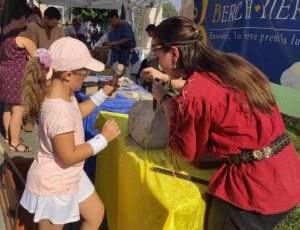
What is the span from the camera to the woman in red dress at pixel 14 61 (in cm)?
320

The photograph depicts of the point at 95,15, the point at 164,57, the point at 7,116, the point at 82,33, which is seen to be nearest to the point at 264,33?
the point at 164,57

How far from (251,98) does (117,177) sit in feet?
3.84

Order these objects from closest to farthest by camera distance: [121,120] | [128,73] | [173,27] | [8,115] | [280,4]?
[173,27]
[121,120]
[280,4]
[8,115]
[128,73]

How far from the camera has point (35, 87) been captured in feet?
4.60

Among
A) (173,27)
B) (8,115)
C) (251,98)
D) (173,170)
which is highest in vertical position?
(173,27)

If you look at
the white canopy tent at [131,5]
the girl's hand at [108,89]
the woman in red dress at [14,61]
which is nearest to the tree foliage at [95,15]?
the white canopy tent at [131,5]

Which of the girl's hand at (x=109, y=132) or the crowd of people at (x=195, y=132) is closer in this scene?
the crowd of people at (x=195, y=132)

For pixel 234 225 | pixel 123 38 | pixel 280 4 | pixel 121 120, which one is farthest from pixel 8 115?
pixel 280 4

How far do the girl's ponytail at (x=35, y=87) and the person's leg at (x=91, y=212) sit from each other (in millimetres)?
628

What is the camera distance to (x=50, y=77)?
1.40 metres

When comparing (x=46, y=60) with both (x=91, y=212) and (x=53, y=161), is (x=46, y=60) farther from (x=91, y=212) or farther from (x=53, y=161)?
(x=91, y=212)

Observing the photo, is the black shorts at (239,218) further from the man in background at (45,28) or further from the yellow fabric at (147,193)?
the man in background at (45,28)

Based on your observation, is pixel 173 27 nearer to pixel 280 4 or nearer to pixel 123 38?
pixel 280 4

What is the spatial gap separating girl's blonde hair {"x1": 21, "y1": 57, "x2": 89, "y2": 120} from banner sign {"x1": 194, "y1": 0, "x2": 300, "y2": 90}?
2676 millimetres
